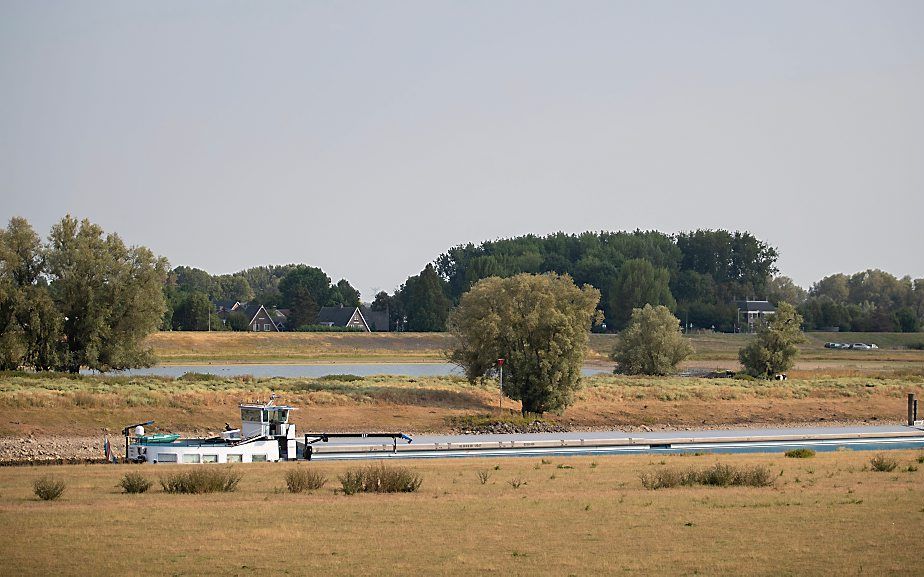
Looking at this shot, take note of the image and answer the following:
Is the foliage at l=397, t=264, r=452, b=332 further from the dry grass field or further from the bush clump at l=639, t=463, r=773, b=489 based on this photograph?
the bush clump at l=639, t=463, r=773, b=489

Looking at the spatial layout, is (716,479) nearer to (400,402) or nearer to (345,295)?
(400,402)

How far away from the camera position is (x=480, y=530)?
19.8 meters

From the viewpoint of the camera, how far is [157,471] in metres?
32.0

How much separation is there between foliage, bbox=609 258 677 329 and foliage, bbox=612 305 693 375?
253 ft

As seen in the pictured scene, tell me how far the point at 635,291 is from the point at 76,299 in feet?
368

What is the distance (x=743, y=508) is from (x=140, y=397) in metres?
38.5

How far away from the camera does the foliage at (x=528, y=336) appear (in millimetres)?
59688

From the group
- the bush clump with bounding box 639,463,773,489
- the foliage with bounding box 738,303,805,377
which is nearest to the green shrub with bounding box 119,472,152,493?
the bush clump with bounding box 639,463,773,489

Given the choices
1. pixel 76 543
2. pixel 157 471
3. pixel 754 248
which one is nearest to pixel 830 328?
pixel 754 248

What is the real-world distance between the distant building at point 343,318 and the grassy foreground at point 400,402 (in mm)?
99678

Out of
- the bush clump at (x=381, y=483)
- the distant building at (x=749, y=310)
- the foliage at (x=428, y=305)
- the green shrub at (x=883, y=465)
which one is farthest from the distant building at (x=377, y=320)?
the bush clump at (x=381, y=483)

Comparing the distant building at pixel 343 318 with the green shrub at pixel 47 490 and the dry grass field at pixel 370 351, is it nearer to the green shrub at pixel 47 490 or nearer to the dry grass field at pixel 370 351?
the dry grass field at pixel 370 351

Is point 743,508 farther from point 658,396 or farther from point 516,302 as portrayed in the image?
point 658,396

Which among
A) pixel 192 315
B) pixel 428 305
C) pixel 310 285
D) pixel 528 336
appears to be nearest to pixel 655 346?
pixel 528 336
